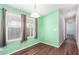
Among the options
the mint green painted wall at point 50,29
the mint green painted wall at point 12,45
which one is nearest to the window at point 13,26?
the mint green painted wall at point 12,45

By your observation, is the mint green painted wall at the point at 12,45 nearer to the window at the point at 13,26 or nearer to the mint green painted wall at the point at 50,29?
the window at the point at 13,26

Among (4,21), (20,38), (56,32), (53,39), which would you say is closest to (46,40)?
(53,39)

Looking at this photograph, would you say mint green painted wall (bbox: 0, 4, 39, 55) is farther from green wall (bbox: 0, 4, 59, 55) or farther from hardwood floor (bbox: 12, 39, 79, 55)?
hardwood floor (bbox: 12, 39, 79, 55)

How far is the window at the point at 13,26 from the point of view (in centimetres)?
261

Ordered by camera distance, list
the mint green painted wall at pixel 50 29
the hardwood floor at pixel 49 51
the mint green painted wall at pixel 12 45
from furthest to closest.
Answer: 1. the mint green painted wall at pixel 50 29
2. the hardwood floor at pixel 49 51
3. the mint green painted wall at pixel 12 45

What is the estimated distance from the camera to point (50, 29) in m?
3.96

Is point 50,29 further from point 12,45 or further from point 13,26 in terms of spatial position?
point 12,45

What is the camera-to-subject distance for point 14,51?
2.72 m

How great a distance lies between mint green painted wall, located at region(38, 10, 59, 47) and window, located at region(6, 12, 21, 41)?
1.87 m

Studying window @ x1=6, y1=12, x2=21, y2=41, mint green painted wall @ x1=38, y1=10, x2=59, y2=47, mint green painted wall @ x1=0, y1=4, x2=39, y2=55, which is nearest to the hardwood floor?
mint green painted wall @ x1=0, y1=4, x2=39, y2=55

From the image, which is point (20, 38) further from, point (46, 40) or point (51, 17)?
point (51, 17)

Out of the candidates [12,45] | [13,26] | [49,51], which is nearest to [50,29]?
[49,51]

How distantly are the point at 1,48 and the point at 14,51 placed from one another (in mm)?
617

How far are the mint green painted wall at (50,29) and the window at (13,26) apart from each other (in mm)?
1871
